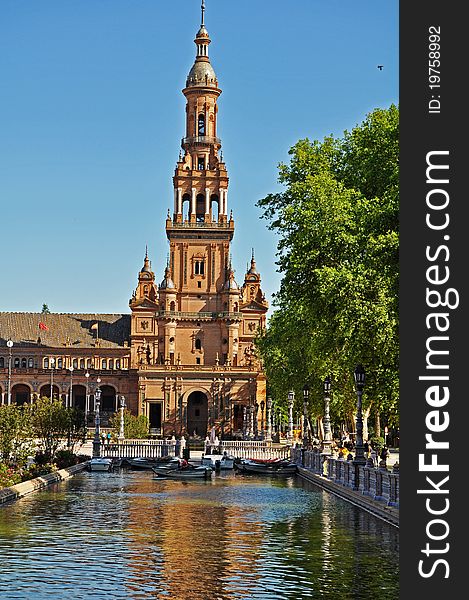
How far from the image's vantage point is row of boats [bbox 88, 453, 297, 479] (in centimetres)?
5241

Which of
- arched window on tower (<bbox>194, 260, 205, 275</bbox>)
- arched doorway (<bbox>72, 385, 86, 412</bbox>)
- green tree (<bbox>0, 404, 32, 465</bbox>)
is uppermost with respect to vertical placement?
arched window on tower (<bbox>194, 260, 205, 275</bbox>)

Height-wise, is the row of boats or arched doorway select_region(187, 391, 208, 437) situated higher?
arched doorway select_region(187, 391, 208, 437)

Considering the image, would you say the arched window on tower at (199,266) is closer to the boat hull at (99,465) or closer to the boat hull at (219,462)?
the boat hull at (219,462)

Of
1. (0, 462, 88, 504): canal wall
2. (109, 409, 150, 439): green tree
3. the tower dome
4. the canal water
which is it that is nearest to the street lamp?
the canal water

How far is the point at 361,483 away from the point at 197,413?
9826 centimetres

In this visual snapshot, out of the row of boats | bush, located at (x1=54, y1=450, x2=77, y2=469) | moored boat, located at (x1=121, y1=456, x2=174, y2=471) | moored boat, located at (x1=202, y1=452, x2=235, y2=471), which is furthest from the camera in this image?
moored boat, located at (x1=202, y1=452, x2=235, y2=471)

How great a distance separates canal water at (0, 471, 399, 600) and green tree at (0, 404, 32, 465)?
5313mm

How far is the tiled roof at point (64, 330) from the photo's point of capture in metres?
150

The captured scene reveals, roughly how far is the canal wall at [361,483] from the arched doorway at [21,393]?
9851 centimetres

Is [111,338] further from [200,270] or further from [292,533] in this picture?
[292,533]

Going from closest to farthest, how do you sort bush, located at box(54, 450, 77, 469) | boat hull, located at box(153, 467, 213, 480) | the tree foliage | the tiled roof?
1. boat hull, located at box(153, 467, 213, 480)
2. bush, located at box(54, 450, 77, 469)
3. the tree foliage
4. the tiled roof

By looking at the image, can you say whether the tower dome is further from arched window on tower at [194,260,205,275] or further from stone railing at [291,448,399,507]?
stone railing at [291,448,399,507]

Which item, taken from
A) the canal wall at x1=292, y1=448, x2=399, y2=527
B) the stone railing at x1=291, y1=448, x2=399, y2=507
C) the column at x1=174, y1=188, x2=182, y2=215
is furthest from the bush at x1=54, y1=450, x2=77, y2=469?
the column at x1=174, y1=188, x2=182, y2=215

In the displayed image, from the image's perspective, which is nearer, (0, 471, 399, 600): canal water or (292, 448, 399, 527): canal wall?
(0, 471, 399, 600): canal water
